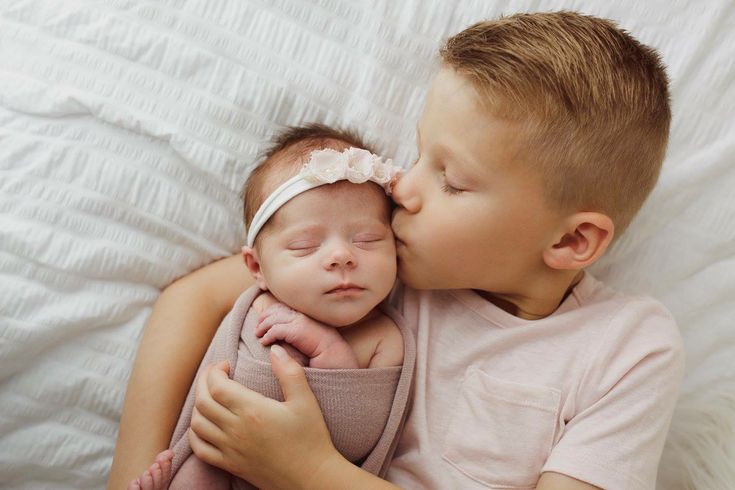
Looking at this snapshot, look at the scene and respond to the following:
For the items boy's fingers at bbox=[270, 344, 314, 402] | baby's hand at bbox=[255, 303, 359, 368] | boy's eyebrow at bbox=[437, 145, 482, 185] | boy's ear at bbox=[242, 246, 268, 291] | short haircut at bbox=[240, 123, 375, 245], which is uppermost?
boy's eyebrow at bbox=[437, 145, 482, 185]

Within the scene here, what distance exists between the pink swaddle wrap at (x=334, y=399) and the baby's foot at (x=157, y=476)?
34 mm

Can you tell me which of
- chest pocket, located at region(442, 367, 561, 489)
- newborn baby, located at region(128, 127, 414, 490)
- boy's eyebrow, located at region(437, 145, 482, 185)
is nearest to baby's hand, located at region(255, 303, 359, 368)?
newborn baby, located at region(128, 127, 414, 490)

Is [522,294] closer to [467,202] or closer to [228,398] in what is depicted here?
[467,202]

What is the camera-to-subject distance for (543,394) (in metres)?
1.26

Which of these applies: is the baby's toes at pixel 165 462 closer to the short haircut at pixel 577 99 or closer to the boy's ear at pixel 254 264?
Result: the boy's ear at pixel 254 264

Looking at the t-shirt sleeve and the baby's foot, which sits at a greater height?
the t-shirt sleeve

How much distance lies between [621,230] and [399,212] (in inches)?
14.3

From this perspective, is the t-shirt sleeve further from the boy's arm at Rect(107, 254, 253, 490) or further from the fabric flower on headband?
the boy's arm at Rect(107, 254, 253, 490)

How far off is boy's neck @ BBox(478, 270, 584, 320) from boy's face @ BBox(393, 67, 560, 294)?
0.03 meters

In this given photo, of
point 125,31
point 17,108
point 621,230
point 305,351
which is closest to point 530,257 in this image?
point 621,230

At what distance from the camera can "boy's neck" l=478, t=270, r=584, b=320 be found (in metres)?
1.30

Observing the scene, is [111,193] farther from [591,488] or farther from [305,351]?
[591,488]

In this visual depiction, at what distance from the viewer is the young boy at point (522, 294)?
1153 mm

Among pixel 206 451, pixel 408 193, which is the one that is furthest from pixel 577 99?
pixel 206 451
